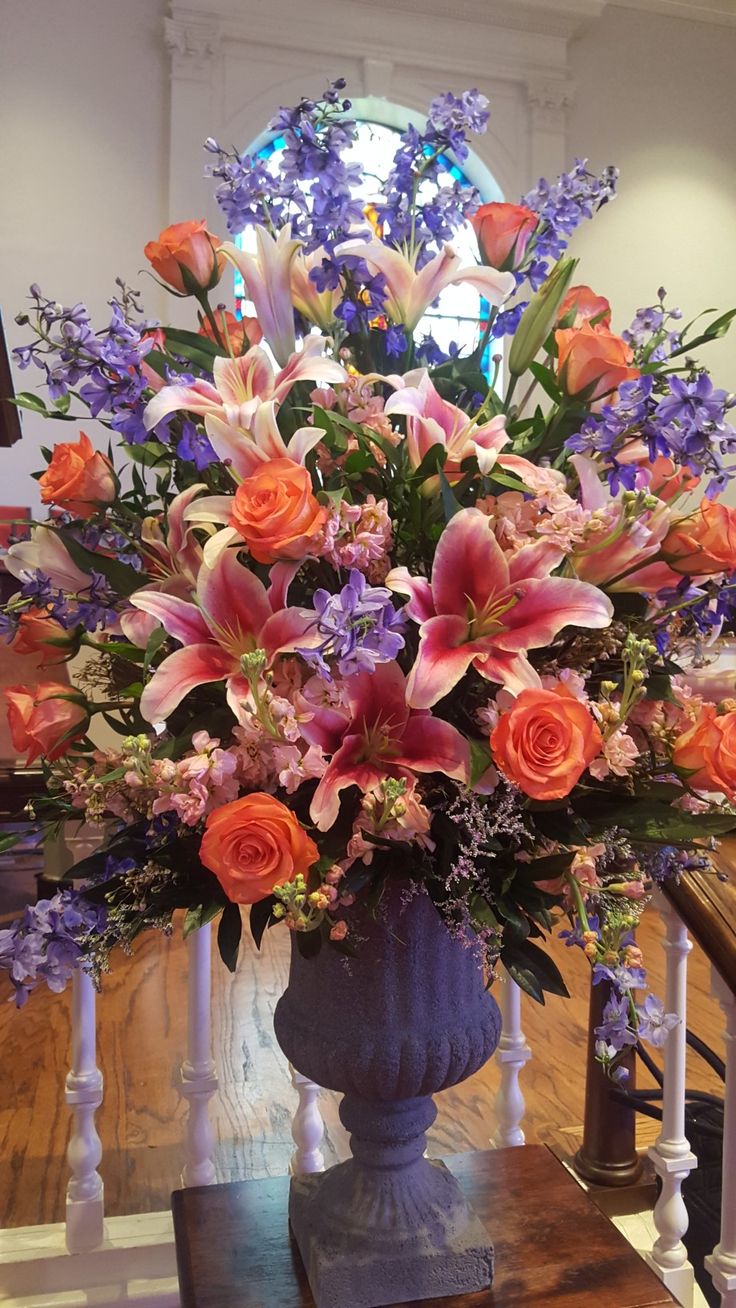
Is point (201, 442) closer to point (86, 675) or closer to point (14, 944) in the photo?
point (86, 675)

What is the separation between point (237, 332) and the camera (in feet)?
2.47

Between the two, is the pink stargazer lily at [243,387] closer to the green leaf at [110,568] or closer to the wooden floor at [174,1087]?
the green leaf at [110,568]

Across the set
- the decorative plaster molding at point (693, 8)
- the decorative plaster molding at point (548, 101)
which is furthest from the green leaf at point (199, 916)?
the decorative plaster molding at point (693, 8)

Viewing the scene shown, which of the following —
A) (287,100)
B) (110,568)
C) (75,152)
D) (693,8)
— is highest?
(693,8)

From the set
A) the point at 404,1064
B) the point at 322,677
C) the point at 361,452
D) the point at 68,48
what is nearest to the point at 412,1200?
the point at 404,1064

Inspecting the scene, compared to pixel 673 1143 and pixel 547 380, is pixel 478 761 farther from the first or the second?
pixel 673 1143

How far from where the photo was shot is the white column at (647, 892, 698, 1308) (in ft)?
3.50

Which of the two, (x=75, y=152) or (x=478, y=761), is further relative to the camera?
(x=75, y=152)

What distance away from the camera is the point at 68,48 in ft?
14.3

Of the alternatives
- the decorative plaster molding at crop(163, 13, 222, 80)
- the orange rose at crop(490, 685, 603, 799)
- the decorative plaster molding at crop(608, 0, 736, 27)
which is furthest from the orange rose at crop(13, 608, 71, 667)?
the decorative plaster molding at crop(608, 0, 736, 27)

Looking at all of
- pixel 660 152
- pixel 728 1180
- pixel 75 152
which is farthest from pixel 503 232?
pixel 660 152

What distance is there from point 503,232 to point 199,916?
498 millimetres

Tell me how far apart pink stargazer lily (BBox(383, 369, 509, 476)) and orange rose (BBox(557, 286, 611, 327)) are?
132 millimetres

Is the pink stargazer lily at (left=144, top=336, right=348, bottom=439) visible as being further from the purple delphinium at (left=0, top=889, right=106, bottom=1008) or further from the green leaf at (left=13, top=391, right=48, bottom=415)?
the purple delphinium at (left=0, top=889, right=106, bottom=1008)
